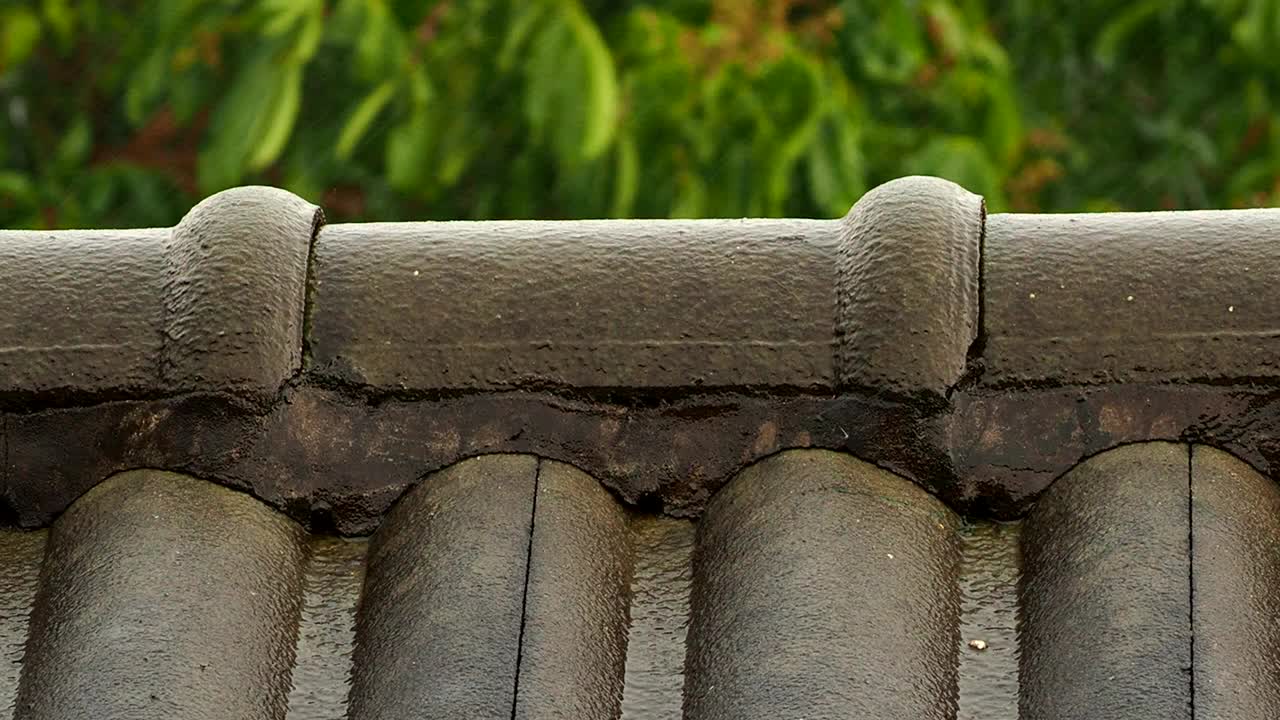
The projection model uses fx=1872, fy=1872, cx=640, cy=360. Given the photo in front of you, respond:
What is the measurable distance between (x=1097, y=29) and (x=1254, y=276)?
5702 millimetres

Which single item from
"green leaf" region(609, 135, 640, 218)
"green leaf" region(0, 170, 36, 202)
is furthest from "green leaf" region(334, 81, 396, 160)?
"green leaf" region(0, 170, 36, 202)

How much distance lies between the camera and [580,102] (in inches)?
172

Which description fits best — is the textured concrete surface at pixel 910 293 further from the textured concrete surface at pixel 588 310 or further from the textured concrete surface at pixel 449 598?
the textured concrete surface at pixel 449 598

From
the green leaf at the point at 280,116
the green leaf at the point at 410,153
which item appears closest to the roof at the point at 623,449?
the green leaf at the point at 280,116

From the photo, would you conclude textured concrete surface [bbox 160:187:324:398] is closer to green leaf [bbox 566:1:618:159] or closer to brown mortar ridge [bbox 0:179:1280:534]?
brown mortar ridge [bbox 0:179:1280:534]

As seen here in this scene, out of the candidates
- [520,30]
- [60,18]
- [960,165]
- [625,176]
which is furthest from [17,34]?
[960,165]

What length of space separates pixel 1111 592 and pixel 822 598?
21 centimetres

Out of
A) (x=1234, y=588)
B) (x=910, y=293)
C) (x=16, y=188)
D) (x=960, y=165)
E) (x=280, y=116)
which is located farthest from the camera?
(x=16, y=188)

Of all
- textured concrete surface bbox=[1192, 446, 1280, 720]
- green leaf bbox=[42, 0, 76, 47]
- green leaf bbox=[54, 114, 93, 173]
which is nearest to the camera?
textured concrete surface bbox=[1192, 446, 1280, 720]

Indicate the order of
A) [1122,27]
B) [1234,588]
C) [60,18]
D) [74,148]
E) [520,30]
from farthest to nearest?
[1122,27], [74,148], [60,18], [520,30], [1234,588]

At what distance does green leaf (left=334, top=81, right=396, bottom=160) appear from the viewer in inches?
191

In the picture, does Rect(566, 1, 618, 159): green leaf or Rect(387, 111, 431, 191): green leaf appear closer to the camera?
Rect(566, 1, 618, 159): green leaf

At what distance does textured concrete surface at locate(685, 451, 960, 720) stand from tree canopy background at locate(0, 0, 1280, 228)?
2.84 m

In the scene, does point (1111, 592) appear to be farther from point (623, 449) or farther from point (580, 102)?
point (580, 102)
